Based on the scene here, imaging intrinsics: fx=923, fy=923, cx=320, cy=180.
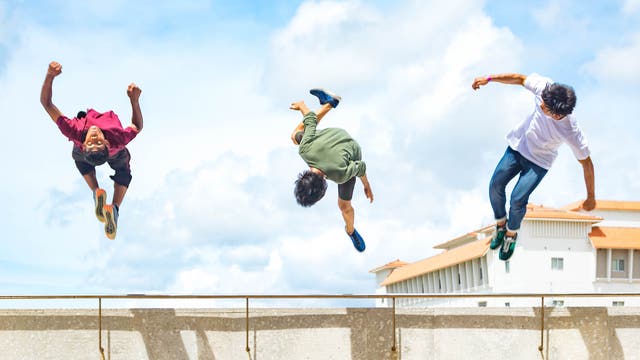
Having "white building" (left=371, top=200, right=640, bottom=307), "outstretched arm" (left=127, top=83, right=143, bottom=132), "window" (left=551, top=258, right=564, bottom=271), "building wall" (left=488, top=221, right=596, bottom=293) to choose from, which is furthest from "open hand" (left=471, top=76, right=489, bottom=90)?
"window" (left=551, top=258, right=564, bottom=271)

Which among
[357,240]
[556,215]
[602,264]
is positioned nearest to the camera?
[357,240]

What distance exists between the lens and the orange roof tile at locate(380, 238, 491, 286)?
3331 inches

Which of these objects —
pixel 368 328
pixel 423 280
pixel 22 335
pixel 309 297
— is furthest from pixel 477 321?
pixel 423 280

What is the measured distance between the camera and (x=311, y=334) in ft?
36.0

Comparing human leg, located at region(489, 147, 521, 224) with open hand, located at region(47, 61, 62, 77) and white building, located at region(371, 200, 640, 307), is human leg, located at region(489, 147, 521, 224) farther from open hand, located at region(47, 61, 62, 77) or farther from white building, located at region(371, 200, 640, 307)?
white building, located at region(371, 200, 640, 307)

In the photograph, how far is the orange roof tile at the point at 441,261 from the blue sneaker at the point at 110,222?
6904cm

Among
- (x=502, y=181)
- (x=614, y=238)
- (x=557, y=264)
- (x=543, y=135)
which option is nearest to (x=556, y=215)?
(x=557, y=264)

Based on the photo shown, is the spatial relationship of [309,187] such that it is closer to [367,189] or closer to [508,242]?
[367,189]

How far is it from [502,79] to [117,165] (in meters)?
A: 5.33

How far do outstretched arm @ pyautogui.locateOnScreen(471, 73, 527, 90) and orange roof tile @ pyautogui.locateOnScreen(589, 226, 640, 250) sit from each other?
74864 millimetres

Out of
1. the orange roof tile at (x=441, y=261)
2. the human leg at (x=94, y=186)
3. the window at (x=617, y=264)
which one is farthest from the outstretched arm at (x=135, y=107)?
the window at (x=617, y=264)

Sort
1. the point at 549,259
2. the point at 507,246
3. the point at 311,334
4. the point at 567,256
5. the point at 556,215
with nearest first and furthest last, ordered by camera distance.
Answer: the point at 311,334 → the point at 507,246 → the point at 556,215 → the point at 549,259 → the point at 567,256

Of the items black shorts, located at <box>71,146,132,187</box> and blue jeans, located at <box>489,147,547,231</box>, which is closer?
blue jeans, located at <box>489,147,547,231</box>

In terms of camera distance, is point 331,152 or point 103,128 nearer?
point 331,152
